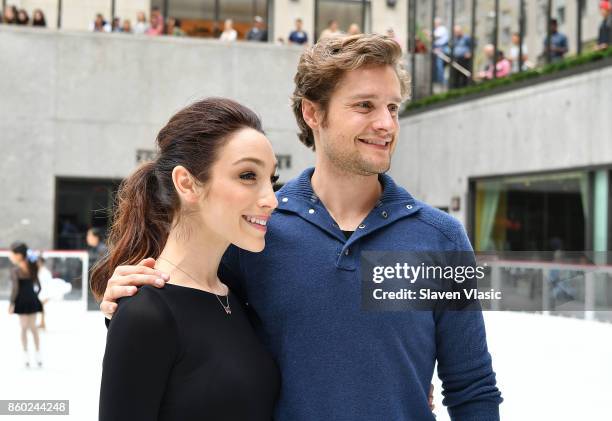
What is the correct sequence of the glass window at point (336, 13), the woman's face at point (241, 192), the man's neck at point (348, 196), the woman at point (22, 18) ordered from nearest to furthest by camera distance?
1. the woman's face at point (241, 192)
2. the man's neck at point (348, 196)
3. the woman at point (22, 18)
4. the glass window at point (336, 13)

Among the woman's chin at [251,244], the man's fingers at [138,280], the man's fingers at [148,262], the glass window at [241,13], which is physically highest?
the glass window at [241,13]

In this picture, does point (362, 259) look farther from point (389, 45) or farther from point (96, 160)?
point (96, 160)

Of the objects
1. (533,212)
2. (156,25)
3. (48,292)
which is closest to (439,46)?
(533,212)

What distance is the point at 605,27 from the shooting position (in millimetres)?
15109

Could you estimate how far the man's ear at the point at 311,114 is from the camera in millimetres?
2715

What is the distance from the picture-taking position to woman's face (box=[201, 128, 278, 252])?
2330 mm

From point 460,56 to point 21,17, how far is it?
412 inches

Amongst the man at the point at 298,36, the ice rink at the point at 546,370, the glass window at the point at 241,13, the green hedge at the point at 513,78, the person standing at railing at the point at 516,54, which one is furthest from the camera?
the glass window at the point at 241,13

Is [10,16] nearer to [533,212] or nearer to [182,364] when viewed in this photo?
[533,212]

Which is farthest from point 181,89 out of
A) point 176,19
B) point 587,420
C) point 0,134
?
point 587,420

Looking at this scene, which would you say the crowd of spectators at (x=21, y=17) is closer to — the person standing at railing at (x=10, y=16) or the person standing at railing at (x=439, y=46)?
the person standing at railing at (x=10, y=16)

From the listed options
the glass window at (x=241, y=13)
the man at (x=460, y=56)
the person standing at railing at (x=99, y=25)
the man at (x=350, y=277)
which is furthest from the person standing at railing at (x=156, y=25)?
the man at (x=350, y=277)

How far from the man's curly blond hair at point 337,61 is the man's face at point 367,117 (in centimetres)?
3

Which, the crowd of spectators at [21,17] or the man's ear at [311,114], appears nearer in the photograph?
the man's ear at [311,114]
